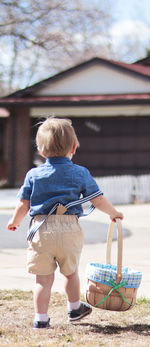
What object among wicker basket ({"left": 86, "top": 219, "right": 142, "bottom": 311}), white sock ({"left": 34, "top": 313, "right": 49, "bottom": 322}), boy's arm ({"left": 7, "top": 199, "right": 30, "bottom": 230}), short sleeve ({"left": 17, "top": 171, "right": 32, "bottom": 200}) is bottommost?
white sock ({"left": 34, "top": 313, "right": 49, "bottom": 322})

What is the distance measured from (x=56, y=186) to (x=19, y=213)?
0.31 metres

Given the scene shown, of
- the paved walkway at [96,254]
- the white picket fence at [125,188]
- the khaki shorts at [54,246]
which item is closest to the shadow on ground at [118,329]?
the khaki shorts at [54,246]

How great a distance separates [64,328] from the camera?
3.95 m

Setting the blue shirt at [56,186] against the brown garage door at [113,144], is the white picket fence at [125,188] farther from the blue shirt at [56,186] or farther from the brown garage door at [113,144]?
the blue shirt at [56,186]

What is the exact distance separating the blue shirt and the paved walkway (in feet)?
5.06

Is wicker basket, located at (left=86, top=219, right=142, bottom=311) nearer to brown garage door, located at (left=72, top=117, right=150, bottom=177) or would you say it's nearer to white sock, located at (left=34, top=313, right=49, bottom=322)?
white sock, located at (left=34, top=313, right=49, bottom=322)

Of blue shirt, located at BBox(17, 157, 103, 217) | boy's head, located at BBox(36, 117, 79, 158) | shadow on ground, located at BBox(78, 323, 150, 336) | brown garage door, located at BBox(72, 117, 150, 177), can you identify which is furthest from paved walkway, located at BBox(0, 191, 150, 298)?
brown garage door, located at BBox(72, 117, 150, 177)

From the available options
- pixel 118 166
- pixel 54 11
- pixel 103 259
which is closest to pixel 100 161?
pixel 118 166

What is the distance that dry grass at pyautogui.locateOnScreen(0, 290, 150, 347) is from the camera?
141 inches

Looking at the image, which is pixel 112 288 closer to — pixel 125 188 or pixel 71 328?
pixel 71 328

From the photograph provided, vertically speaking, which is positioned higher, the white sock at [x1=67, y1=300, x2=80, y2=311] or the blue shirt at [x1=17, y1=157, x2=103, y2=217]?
the blue shirt at [x1=17, y1=157, x2=103, y2=217]

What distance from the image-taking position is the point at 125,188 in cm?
1684

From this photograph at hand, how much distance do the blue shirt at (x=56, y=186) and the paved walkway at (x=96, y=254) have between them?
1542 millimetres

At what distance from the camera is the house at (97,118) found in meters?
20.9
